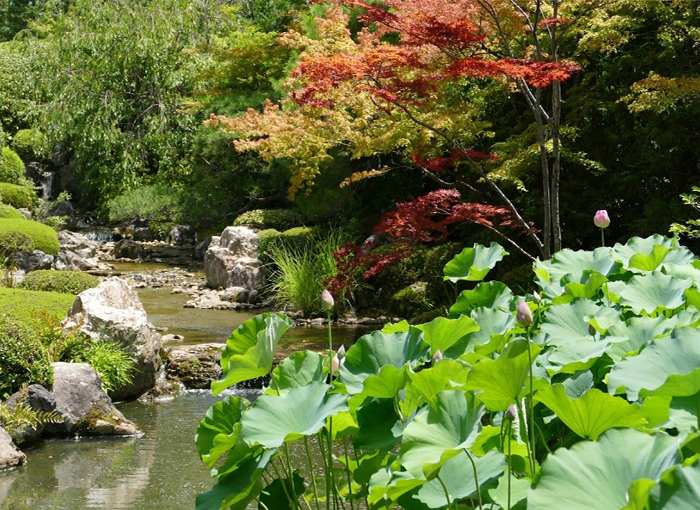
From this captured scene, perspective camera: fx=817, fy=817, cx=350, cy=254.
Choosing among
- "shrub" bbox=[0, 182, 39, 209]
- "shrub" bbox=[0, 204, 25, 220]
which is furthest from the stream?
"shrub" bbox=[0, 182, 39, 209]

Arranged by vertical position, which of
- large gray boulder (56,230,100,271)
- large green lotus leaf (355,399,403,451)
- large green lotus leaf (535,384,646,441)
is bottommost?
large gray boulder (56,230,100,271)

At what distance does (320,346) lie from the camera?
9109 mm

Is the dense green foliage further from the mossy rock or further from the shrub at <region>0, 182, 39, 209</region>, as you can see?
the shrub at <region>0, 182, 39, 209</region>

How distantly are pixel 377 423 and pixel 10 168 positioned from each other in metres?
18.9

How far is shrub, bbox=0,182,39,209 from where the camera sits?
1788cm

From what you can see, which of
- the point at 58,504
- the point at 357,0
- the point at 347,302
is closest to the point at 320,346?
the point at 347,302

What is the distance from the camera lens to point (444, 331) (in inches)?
79.1

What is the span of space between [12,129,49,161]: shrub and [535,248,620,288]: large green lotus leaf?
751 inches

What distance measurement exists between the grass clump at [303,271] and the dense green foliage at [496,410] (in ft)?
28.1

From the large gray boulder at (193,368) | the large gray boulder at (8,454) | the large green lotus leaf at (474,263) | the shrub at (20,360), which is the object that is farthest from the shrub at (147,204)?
the large green lotus leaf at (474,263)

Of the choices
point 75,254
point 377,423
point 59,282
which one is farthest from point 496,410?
point 75,254

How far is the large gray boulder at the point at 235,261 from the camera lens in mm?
12664

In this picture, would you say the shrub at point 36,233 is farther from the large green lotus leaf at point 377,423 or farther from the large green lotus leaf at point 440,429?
the large green lotus leaf at point 440,429

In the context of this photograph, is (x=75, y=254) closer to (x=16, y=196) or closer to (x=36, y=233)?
(x=36, y=233)
